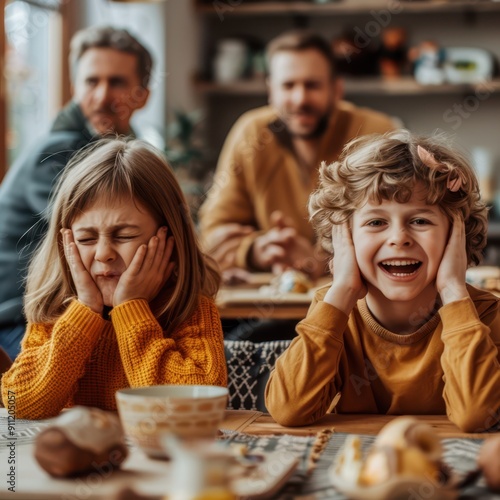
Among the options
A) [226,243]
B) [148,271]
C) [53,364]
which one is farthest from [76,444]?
[226,243]

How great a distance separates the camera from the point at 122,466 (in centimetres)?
94

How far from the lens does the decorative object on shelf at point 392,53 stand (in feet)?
17.3

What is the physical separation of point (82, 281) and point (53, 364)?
0.56 ft

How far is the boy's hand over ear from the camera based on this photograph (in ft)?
4.65

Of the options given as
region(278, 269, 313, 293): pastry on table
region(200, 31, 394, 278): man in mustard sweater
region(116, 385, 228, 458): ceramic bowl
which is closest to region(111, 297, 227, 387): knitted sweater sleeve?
region(116, 385, 228, 458): ceramic bowl

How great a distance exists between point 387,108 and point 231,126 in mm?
1055

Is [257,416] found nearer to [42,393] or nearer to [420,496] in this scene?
[42,393]

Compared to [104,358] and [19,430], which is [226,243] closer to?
[104,358]

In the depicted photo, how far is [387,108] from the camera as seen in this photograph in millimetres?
5559

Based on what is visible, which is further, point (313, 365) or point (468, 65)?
point (468, 65)

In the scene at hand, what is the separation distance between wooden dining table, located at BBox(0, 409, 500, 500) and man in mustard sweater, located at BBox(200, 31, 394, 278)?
A: 2144mm

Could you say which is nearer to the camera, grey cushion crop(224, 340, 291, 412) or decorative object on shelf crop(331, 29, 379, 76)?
grey cushion crop(224, 340, 291, 412)

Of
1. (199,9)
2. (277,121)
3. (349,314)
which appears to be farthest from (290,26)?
(349,314)

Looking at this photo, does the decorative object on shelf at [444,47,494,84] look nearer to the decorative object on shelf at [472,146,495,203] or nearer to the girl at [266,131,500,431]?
the decorative object on shelf at [472,146,495,203]
